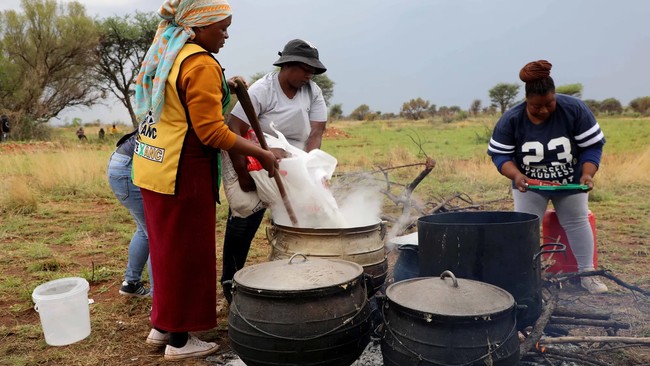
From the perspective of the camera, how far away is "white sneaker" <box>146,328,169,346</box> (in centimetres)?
312

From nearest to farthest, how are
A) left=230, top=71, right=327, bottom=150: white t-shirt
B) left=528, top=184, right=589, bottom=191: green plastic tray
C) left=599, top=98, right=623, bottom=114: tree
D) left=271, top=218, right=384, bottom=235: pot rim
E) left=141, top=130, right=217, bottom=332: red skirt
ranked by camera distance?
left=141, top=130, right=217, bottom=332: red skirt → left=271, top=218, right=384, bottom=235: pot rim → left=230, top=71, right=327, bottom=150: white t-shirt → left=528, top=184, right=589, bottom=191: green plastic tray → left=599, top=98, right=623, bottom=114: tree

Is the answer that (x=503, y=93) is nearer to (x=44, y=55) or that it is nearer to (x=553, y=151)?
(x=44, y=55)

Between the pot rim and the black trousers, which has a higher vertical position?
the pot rim

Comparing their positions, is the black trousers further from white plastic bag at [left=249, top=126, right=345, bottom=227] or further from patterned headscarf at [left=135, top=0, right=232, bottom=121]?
patterned headscarf at [left=135, top=0, right=232, bottom=121]

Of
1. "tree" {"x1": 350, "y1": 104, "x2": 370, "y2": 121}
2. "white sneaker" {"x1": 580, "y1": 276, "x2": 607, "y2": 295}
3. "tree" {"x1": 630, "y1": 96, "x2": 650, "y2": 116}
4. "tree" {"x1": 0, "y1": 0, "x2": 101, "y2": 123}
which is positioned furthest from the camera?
"tree" {"x1": 350, "y1": 104, "x2": 370, "y2": 121}

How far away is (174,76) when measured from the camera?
2.48 m

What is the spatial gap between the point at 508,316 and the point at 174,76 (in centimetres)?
189

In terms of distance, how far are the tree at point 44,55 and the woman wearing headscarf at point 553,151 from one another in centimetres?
2548

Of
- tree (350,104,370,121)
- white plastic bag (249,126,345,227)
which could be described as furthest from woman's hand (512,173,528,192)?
tree (350,104,370,121)

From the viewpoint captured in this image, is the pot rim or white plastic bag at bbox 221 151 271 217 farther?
white plastic bag at bbox 221 151 271 217

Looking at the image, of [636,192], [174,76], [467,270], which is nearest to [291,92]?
[174,76]

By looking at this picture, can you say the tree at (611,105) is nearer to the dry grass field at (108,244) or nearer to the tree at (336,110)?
the tree at (336,110)

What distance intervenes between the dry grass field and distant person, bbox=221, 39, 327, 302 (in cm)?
61

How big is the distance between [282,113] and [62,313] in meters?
1.88
